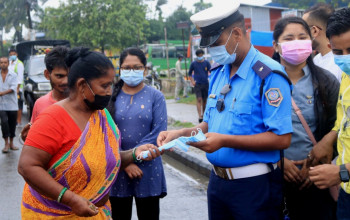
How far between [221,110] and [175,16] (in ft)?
189

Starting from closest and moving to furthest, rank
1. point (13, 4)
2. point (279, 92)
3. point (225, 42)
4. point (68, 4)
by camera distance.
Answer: point (279, 92) → point (225, 42) → point (68, 4) → point (13, 4)

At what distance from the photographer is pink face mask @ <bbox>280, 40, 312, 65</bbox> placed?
308 centimetres

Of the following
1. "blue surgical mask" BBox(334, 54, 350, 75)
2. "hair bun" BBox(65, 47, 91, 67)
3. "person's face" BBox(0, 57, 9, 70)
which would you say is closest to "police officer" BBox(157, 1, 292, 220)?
"blue surgical mask" BBox(334, 54, 350, 75)

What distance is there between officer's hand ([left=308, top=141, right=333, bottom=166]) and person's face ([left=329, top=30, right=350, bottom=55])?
65cm

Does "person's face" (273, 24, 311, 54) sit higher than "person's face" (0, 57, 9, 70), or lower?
higher

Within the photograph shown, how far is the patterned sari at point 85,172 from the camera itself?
95.1 inches

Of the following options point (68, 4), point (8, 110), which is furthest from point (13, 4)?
point (8, 110)

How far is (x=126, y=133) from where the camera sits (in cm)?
363

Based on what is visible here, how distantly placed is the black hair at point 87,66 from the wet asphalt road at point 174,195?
2.99 metres

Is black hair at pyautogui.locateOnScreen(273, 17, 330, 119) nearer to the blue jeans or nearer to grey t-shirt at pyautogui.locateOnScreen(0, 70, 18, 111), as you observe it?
the blue jeans

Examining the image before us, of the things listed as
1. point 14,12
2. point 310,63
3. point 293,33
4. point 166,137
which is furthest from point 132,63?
point 14,12

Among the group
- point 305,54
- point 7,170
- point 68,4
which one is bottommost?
point 7,170

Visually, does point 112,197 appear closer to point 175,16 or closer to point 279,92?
point 279,92

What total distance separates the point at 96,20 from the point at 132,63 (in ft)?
76.6
